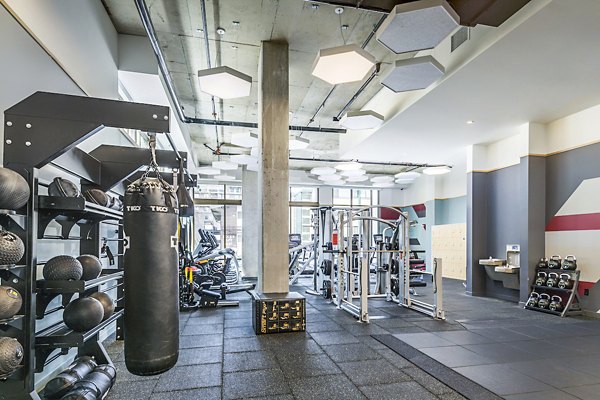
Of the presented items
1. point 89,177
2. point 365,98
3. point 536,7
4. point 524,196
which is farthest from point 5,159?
point 524,196

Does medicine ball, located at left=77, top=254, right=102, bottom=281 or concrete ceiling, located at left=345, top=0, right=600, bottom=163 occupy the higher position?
concrete ceiling, located at left=345, top=0, right=600, bottom=163

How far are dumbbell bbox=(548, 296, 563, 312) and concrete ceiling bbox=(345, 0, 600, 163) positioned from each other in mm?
3264

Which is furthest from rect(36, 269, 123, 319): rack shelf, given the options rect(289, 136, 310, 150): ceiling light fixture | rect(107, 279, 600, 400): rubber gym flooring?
rect(289, 136, 310, 150): ceiling light fixture

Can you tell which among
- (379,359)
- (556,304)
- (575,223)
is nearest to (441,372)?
(379,359)

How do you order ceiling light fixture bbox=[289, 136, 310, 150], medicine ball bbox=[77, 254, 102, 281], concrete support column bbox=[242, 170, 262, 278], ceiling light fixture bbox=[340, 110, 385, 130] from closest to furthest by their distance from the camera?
medicine ball bbox=[77, 254, 102, 281]
ceiling light fixture bbox=[340, 110, 385, 130]
ceiling light fixture bbox=[289, 136, 310, 150]
concrete support column bbox=[242, 170, 262, 278]

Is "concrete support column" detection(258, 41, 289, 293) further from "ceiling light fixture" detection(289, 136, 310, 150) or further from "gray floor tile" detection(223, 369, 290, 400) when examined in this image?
"ceiling light fixture" detection(289, 136, 310, 150)

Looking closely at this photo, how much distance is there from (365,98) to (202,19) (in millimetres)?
3868

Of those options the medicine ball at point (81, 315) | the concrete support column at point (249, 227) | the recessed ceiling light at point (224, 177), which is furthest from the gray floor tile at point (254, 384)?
the recessed ceiling light at point (224, 177)

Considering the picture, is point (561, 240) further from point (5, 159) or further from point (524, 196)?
point (5, 159)

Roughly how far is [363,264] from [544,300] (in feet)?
11.6

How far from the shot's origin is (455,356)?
3.92 meters

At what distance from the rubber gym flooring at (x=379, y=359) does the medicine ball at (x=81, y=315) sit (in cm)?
88

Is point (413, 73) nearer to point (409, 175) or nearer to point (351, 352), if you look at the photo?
point (351, 352)

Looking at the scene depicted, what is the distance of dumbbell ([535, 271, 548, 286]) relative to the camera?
21.0 ft
